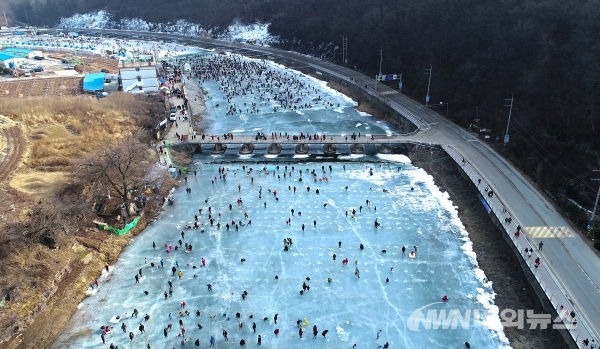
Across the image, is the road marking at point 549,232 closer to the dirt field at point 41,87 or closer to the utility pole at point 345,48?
the dirt field at point 41,87

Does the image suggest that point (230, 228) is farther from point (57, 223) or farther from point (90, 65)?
point (90, 65)

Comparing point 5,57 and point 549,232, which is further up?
point 5,57

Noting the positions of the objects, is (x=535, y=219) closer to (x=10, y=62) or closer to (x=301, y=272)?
(x=301, y=272)

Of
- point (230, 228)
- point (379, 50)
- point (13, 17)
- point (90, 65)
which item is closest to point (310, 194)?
point (230, 228)

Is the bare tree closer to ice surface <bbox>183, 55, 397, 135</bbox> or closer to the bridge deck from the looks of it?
the bridge deck

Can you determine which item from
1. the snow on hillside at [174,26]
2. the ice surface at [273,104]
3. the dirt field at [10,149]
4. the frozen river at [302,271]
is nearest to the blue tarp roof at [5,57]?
the ice surface at [273,104]

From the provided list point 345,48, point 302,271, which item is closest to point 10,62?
point 345,48
